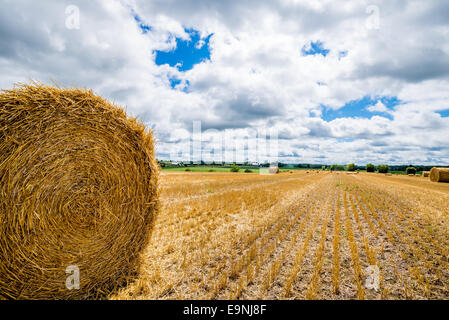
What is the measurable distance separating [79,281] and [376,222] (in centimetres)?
896

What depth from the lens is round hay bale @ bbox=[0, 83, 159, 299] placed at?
321 cm

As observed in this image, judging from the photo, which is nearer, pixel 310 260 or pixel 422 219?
pixel 310 260

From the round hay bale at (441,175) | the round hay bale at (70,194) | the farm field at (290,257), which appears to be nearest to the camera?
the round hay bale at (70,194)

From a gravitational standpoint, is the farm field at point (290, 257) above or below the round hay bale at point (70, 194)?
below

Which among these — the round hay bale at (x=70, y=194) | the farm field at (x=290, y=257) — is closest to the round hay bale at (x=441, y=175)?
the farm field at (x=290, y=257)

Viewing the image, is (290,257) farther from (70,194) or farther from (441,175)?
(441,175)

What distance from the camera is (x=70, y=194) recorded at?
3.56 metres

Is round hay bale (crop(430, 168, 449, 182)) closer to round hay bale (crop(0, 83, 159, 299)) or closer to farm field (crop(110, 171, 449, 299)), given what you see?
farm field (crop(110, 171, 449, 299))

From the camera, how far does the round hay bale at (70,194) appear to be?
3207 mm

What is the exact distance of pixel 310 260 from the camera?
4.62 metres

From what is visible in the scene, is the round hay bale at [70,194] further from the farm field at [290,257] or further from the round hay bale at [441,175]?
the round hay bale at [441,175]

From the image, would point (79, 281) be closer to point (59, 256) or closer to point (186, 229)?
point (59, 256)

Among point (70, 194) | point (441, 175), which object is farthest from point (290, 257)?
point (441, 175)
